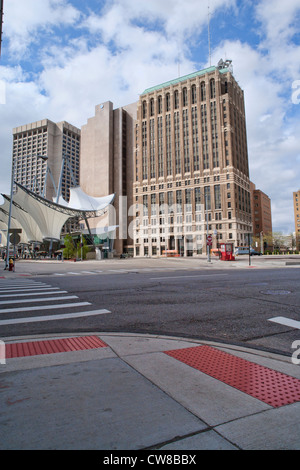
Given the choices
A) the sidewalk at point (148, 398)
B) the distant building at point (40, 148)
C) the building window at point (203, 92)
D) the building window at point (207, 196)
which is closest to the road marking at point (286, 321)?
the sidewalk at point (148, 398)

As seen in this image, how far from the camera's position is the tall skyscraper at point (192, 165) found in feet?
273

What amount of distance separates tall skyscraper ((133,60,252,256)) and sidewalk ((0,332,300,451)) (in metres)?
78.2

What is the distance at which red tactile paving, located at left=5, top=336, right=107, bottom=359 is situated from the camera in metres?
3.77

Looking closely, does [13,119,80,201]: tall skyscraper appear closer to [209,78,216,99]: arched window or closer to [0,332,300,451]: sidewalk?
[209,78,216,99]: arched window

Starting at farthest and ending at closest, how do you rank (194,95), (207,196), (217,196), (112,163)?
(112,163), (194,95), (207,196), (217,196)

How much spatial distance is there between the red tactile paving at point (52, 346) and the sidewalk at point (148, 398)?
28 millimetres

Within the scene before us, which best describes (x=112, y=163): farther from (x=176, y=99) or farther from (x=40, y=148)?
(x=40, y=148)

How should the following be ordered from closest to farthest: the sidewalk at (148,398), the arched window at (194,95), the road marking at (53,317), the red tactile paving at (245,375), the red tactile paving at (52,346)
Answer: the sidewalk at (148,398)
the red tactile paving at (245,375)
the red tactile paving at (52,346)
the road marking at (53,317)
the arched window at (194,95)

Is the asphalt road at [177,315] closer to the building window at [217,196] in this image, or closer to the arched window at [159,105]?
the building window at [217,196]

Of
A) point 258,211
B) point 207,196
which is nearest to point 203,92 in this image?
point 207,196

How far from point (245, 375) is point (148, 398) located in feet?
3.95

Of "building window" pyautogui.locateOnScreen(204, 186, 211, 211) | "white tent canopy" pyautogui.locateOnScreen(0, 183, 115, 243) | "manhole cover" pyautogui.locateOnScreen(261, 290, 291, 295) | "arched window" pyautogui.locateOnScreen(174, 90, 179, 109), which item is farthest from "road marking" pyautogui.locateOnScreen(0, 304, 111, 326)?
"arched window" pyautogui.locateOnScreen(174, 90, 179, 109)

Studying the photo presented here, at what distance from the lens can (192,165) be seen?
89.4 meters
